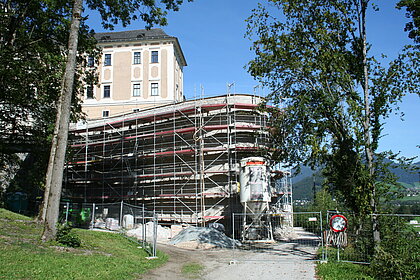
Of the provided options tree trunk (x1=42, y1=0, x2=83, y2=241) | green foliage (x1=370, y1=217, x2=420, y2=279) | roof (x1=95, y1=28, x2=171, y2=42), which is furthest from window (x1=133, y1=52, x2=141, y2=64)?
green foliage (x1=370, y1=217, x2=420, y2=279)

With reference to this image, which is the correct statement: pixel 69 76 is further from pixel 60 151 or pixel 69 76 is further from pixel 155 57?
pixel 155 57

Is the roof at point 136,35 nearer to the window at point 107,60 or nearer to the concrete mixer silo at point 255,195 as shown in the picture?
the window at point 107,60

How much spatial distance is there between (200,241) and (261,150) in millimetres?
5805

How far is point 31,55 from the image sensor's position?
64.7ft

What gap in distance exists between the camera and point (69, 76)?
549 inches

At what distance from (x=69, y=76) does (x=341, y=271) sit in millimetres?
11838

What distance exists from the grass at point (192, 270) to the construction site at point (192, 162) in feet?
32.9

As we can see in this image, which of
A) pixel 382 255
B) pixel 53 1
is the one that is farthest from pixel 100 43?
pixel 382 255

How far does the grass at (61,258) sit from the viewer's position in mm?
8875

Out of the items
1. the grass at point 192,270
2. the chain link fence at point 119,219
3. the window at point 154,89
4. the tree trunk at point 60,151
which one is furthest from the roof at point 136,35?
the grass at point 192,270

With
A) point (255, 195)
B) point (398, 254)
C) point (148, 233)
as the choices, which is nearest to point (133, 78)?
point (255, 195)

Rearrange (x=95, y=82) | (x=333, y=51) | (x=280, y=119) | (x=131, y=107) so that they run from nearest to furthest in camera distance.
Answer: (x=333, y=51), (x=280, y=119), (x=95, y=82), (x=131, y=107)

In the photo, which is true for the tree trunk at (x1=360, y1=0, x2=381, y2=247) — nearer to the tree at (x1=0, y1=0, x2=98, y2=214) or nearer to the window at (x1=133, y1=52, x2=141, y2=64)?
the tree at (x1=0, y1=0, x2=98, y2=214)

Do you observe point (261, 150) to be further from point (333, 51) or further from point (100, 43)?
point (100, 43)
